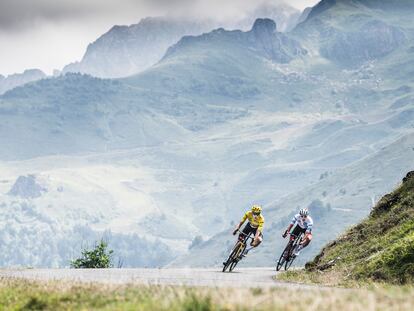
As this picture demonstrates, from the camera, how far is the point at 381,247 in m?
32.0

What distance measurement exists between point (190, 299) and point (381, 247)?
67.9 ft

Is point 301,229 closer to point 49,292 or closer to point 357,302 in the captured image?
point 49,292

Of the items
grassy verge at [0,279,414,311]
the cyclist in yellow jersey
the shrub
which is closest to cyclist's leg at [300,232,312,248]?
the cyclist in yellow jersey

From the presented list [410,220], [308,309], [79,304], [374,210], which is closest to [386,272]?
[410,220]

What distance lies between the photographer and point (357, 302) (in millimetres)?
Answer: 11984

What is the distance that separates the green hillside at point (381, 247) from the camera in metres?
26.9

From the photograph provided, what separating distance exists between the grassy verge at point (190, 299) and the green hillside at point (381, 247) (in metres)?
11.4

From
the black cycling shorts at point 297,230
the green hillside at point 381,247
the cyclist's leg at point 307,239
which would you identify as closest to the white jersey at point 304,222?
the black cycling shorts at point 297,230

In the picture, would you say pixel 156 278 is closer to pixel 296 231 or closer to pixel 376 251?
pixel 376 251

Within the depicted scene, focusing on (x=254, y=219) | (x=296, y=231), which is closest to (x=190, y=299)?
(x=254, y=219)

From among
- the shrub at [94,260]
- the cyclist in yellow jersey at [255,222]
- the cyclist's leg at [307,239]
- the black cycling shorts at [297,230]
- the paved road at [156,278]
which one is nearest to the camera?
the paved road at [156,278]

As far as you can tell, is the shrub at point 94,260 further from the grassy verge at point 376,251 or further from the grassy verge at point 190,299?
the grassy verge at point 190,299

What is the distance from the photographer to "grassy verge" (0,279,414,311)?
38.1ft

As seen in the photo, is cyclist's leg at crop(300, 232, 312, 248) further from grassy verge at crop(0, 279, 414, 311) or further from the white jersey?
grassy verge at crop(0, 279, 414, 311)
